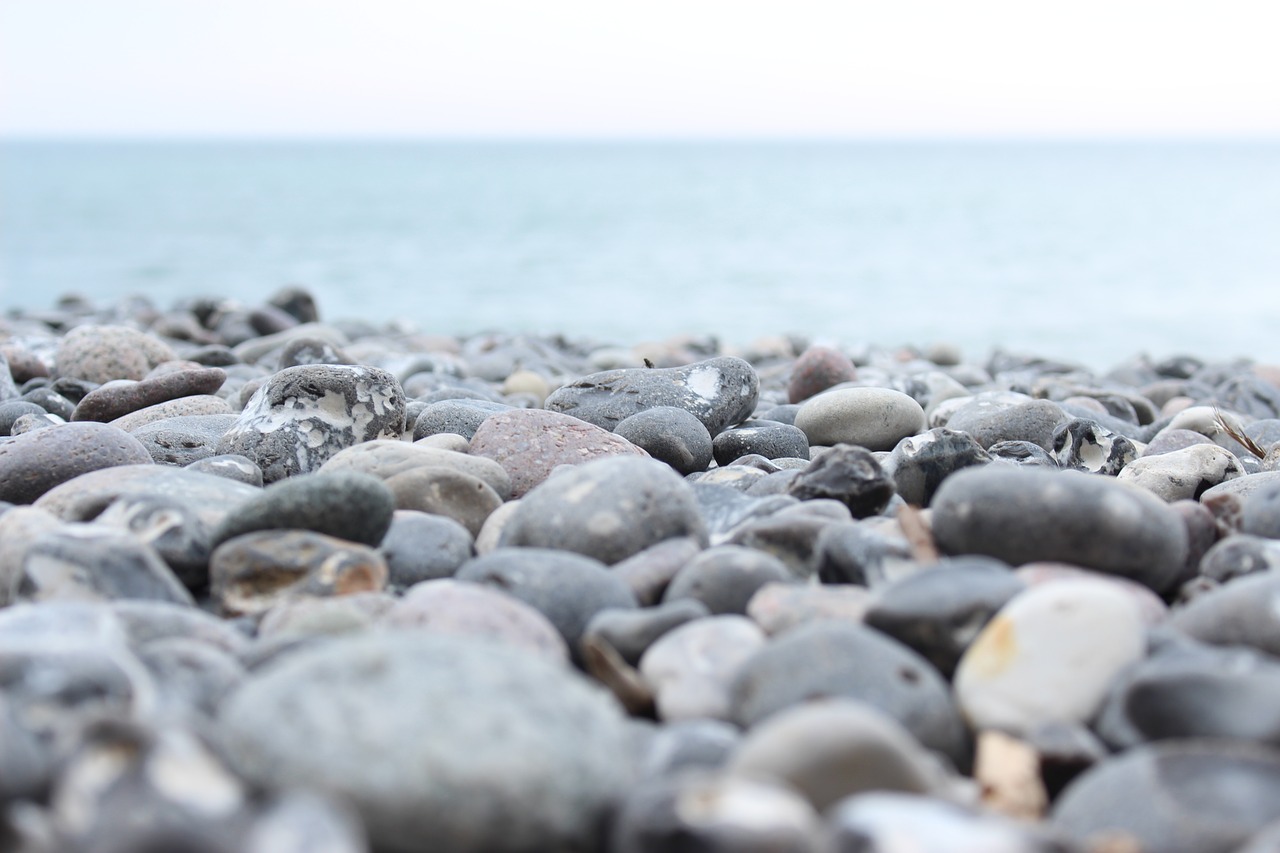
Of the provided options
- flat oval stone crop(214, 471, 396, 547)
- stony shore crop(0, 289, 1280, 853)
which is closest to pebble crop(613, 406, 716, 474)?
stony shore crop(0, 289, 1280, 853)

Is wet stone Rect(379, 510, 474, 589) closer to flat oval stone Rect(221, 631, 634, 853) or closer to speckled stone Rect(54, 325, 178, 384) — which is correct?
flat oval stone Rect(221, 631, 634, 853)

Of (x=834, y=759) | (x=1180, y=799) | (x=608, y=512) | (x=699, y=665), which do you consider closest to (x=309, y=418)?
(x=608, y=512)

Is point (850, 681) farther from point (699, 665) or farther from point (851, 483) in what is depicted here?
point (851, 483)

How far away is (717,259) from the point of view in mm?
25500

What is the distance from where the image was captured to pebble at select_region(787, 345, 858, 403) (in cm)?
559

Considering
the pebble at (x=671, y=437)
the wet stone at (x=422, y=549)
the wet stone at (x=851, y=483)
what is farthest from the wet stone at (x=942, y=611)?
the pebble at (x=671, y=437)

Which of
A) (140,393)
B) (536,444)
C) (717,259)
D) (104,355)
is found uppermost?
(536,444)

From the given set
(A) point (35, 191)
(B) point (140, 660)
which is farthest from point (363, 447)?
(A) point (35, 191)

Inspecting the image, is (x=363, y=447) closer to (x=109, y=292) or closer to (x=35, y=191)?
(x=109, y=292)

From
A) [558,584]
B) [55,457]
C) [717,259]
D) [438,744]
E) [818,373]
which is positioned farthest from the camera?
[717,259]

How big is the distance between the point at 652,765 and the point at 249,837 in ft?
2.02

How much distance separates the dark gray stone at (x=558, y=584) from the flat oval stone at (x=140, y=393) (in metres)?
2.62

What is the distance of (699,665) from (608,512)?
0.72 metres

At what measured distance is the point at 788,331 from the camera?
16.0 metres
